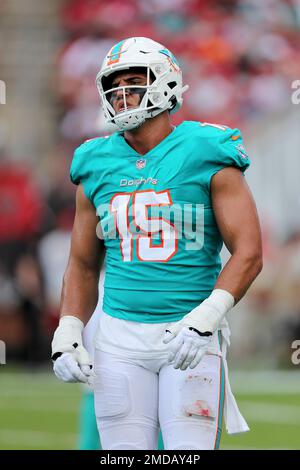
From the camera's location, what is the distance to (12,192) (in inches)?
439

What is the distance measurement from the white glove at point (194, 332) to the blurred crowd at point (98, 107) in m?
7.68

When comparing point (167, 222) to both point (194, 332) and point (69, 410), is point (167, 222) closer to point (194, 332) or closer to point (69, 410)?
point (194, 332)

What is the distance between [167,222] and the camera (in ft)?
10.0

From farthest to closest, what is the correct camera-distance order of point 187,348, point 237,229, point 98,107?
point 98,107 < point 237,229 < point 187,348

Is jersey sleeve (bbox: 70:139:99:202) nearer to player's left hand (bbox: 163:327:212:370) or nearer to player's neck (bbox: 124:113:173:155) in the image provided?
player's neck (bbox: 124:113:173:155)

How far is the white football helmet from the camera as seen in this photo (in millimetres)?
3121

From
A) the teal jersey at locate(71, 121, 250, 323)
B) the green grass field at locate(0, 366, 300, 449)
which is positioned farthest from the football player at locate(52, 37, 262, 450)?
the green grass field at locate(0, 366, 300, 449)

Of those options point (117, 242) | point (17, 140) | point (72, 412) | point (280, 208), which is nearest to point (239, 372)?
point (280, 208)

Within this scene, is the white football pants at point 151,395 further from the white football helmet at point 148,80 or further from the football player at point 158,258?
the white football helmet at point 148,80

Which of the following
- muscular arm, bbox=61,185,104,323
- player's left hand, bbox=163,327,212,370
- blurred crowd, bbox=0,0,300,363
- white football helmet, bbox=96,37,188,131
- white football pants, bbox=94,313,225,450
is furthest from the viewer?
blurred crowd, bbox=0,0,300,363

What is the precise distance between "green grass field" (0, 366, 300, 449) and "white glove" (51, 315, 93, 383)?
9.70ft

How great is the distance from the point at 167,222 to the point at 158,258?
12cm

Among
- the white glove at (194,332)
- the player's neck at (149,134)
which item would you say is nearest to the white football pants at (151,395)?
the white glove at (194,332)

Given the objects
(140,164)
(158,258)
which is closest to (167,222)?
(158,258)
